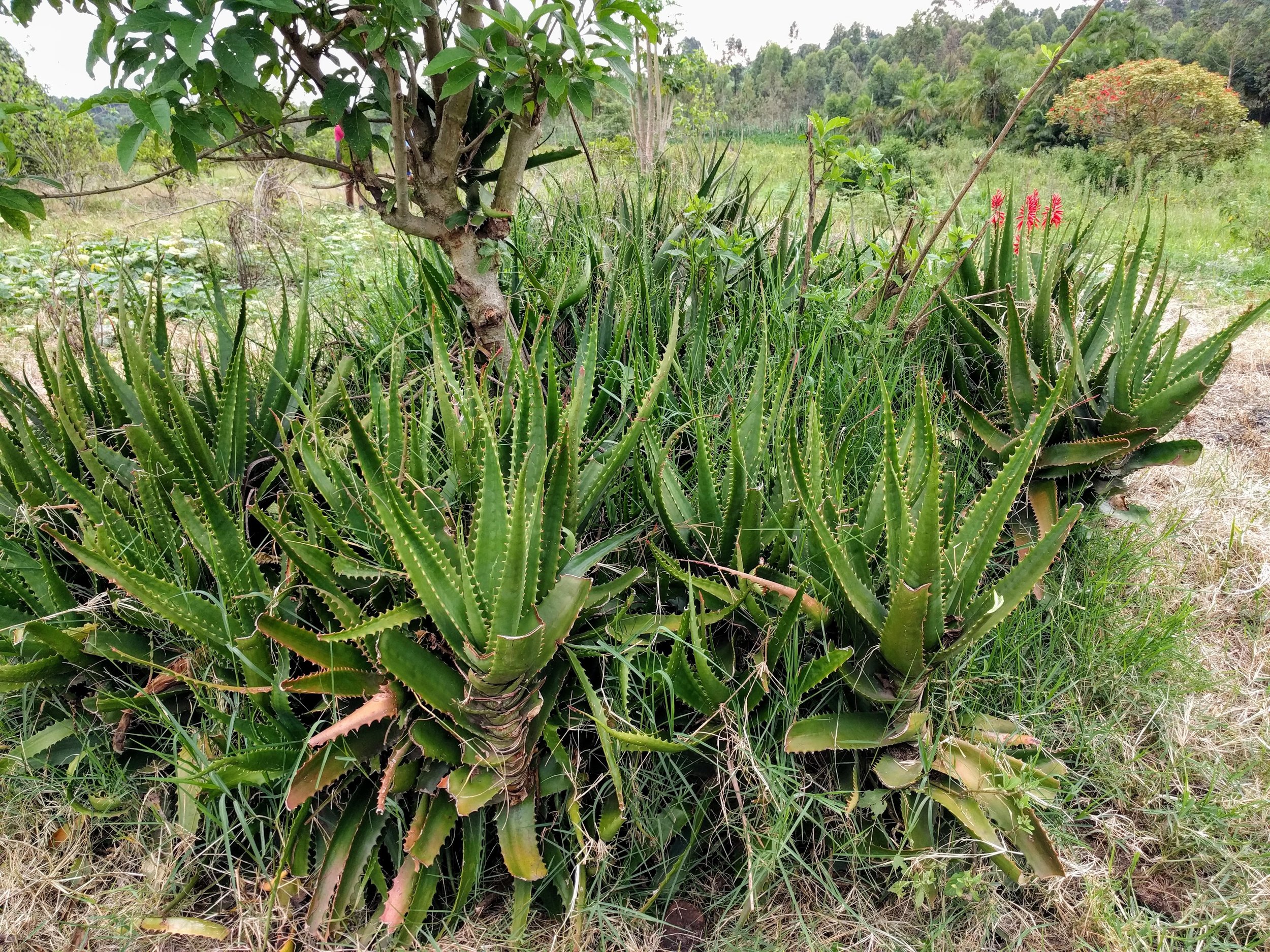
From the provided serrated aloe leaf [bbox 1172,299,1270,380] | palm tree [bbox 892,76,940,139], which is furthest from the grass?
palm tree [bbox 892,76,940,139]

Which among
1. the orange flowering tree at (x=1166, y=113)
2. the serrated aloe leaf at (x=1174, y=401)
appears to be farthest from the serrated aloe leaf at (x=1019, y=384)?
the orange flowering tree at (x=1166, y=113)

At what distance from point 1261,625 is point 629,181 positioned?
320cm

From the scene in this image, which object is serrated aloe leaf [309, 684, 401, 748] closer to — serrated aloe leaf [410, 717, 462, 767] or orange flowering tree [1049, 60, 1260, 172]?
serrated aloe leaf [410, 717, 462, 767]

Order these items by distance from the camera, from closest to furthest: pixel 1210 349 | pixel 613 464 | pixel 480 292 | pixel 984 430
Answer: pixel 613 464, pixel 1210 349, pixel 984 430, pixel 480 292

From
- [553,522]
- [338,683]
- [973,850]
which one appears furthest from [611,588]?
[973,850]

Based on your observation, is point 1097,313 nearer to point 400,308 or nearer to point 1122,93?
point 400,308

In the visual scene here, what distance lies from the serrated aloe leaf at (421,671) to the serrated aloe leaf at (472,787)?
4.3 inches

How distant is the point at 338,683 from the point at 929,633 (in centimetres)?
111

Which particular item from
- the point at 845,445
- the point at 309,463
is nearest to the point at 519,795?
the point at 309,463

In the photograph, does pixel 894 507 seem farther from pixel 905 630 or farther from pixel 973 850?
pixel 973 850

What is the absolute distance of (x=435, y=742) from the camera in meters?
1.29

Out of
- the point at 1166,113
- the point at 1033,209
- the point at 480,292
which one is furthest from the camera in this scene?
the point at 1166,113

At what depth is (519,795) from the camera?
1309 mm

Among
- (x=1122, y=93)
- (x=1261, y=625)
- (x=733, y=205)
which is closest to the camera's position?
(x=1261, y=625)
